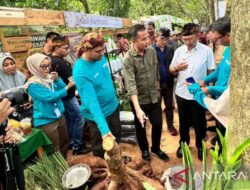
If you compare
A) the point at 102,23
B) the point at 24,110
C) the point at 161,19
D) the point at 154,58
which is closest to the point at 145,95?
the point at 154,58

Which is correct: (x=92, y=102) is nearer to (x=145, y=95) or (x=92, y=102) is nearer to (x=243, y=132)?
(x=145, y=95)

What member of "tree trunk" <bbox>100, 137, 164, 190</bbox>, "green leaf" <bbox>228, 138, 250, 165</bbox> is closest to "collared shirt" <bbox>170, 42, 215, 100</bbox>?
"tree trunk" <bbox>100, 137, 164, 190</bbox>

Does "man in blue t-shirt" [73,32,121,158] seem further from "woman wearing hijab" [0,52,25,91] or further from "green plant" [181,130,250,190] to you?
"woman wearing hijab" [0,52,25,91]

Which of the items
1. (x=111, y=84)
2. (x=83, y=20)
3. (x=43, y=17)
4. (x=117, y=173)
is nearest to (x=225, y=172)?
(x=117, y=173)

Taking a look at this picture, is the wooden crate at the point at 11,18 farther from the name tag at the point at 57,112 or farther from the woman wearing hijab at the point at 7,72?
the name tag at the point at 57,112

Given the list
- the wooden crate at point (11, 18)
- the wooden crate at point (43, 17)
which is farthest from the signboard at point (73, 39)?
the wooden crate at point (11, 18)

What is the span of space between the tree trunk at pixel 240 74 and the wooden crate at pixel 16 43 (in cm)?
342

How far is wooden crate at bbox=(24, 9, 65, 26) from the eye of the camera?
13.1 feet

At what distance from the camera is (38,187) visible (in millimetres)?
2457

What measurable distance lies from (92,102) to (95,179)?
876 millimetres

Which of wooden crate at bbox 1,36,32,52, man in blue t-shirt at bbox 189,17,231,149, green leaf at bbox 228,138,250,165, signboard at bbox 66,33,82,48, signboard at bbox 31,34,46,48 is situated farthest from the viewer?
signboard at bbox 66,33,82,48

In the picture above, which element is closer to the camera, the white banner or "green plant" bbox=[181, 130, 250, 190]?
"green plant" bbox=[181, 130, 250, 190]

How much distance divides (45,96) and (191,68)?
175 centimetres

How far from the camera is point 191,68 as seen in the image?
319cm
